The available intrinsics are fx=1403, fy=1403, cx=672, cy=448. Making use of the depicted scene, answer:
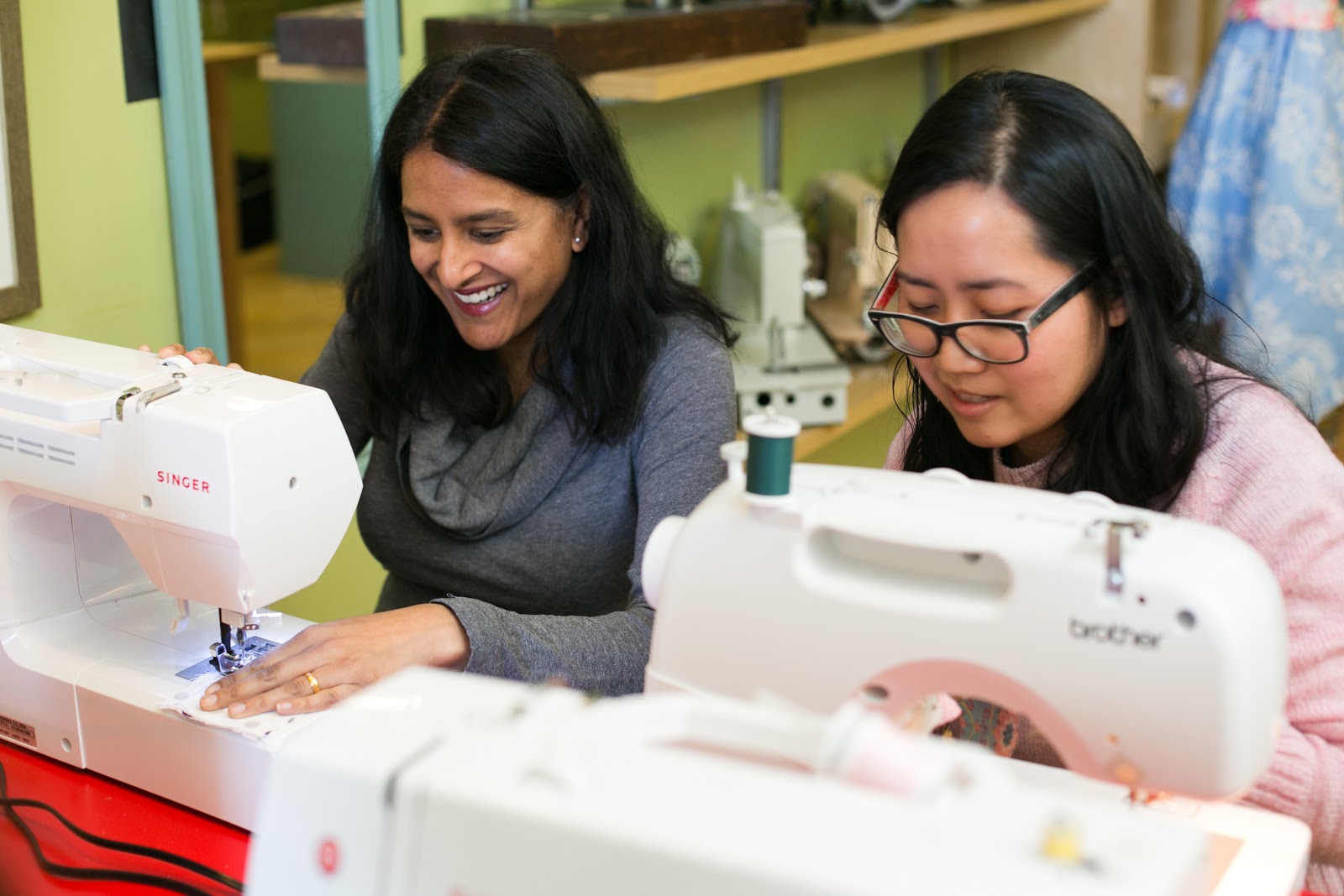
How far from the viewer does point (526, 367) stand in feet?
5.47

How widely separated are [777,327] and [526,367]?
2.92 feet

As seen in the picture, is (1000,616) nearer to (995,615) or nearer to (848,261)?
(995,615)

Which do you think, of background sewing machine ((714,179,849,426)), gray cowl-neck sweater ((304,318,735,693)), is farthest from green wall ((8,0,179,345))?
background sewing machine ((714,179,849,426))

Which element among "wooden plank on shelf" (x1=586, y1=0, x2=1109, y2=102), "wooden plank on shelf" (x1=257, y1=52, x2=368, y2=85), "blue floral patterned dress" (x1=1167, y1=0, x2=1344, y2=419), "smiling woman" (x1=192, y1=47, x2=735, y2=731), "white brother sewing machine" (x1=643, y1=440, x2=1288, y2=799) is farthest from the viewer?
"blue floral patterned dress" (x1=1167, y1=0, x2=1344, y2=419)

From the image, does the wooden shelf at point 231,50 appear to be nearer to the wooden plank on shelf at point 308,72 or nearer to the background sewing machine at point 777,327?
the wooden plank on shelf at point 308,72

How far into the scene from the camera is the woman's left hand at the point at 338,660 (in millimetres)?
1180

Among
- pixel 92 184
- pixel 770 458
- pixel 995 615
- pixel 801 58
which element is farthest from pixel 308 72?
pixel 995 615

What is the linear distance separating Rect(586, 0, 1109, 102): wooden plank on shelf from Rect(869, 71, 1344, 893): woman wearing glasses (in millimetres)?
897

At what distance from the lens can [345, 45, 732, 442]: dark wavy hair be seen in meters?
1.50

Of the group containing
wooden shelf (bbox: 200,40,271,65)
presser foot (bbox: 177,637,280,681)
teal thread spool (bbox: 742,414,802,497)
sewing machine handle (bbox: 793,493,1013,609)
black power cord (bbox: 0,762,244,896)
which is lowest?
black power cord (bbox: 0,762,244,896)

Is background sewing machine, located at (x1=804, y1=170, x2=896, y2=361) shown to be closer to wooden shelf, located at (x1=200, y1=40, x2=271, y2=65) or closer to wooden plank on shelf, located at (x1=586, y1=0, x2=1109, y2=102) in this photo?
wooden plank on shelf, located at (x1=586, y1=0, x2=1109, y2=102)

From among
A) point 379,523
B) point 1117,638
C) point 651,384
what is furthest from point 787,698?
point 379,523

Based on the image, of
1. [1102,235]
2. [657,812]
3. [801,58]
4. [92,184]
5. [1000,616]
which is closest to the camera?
[657,812]

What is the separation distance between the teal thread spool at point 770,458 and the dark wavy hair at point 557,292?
0.64 metres
